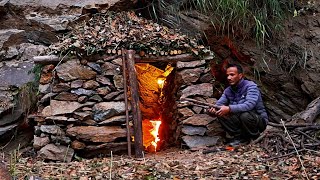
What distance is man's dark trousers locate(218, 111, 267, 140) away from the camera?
5.25 meters

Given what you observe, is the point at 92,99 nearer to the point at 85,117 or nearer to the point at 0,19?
the point at 85,117

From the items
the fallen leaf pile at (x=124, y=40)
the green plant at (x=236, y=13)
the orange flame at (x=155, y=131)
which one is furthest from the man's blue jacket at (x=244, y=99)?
the orange flame at (x=155, y=131)

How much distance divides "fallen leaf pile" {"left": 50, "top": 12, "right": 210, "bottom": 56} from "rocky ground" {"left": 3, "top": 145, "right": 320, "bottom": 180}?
1700 millimetres

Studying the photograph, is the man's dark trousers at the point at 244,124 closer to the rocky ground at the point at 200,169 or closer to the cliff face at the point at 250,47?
the rocky ground at the point at 200,169

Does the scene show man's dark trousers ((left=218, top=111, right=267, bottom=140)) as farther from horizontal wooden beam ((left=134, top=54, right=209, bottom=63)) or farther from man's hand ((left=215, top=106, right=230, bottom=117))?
horizontal wooden beam ((left=134, top=54, right=209, bottom=63))

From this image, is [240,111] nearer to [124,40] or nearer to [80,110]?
[124,40]

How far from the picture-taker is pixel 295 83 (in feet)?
22.1

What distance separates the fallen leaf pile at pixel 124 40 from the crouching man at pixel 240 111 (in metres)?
0.70

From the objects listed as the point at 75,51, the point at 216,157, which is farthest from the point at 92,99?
the point at 216,157

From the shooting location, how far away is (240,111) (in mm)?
5176

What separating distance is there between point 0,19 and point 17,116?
202 cm

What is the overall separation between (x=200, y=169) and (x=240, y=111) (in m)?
1.57

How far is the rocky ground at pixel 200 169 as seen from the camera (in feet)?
11.6

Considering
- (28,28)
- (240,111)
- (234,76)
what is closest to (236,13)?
(234,76)
